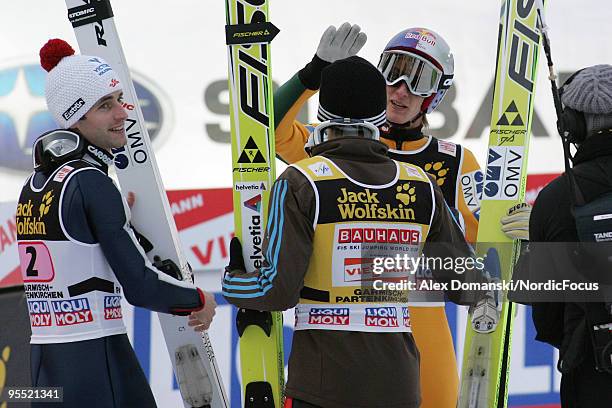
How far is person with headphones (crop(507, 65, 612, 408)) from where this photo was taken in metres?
2.20

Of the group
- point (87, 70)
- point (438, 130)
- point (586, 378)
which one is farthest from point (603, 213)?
point (438, 130)

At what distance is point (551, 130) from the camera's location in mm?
4707

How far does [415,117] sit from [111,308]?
4.04 feet

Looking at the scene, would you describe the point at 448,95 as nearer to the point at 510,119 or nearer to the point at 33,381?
the point at 510,119

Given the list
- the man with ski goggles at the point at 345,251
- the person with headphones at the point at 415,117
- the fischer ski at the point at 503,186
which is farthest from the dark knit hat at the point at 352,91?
the fischer ski at the point at 503,186

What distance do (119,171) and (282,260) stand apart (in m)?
1.13

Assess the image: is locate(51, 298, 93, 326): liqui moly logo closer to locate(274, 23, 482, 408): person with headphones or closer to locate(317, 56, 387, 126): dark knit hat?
locate(317, 56, 387, 126): dark knit hat

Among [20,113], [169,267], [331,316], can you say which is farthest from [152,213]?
[20,113]

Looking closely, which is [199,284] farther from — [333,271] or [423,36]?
[333,271]

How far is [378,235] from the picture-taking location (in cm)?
228

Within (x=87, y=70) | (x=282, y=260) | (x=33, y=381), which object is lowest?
(x=33, y=381)

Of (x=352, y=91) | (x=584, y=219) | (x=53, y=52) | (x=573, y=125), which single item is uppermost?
(x=53, y=52)

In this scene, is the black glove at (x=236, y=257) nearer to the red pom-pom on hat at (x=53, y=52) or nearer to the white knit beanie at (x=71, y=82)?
the white knit beanie at (x=71, y=82)

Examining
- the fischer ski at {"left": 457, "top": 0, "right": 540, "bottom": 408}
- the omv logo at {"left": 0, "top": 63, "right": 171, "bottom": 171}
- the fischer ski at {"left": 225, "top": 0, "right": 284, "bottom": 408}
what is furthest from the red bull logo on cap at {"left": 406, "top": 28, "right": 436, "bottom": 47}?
the omv logo at {"left": 0, "top": 63, "right": 171, "bottom": 171}
